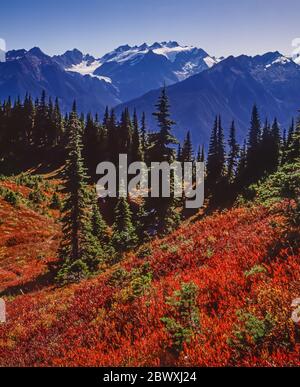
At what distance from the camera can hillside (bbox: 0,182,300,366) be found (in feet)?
23.9

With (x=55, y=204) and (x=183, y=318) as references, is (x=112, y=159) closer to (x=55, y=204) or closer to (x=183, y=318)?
(x=55, y=204)

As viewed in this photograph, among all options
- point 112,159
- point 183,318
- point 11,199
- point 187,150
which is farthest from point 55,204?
point 183,318

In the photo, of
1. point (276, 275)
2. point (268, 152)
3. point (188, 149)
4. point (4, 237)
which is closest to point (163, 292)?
point (276, 275)

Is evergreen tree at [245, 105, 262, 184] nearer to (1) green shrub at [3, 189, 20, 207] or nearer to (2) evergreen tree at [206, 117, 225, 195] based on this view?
(2) evergreen tree at [206, 117, 225, 195]

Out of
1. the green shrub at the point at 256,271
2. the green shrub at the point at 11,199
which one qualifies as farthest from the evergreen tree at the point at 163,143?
the green shrub at the point at 256,271

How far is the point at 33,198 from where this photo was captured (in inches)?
2418

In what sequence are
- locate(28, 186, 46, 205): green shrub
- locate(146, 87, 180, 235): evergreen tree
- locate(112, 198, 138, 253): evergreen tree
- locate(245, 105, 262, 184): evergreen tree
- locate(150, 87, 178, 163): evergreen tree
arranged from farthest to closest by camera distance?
1. locate(245, 105, 262, 184): evergreen tree
2. locate(28, 186, 46, 205): green shrub
3. locate(150, 87, 178, 163): evergreen tree
4. locate(146, 87, 180, 235): evergreen tree
5. locate(112, 198, 138, 253): evergreen tree

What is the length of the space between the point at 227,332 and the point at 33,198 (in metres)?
57.2

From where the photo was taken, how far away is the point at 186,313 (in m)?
8.83

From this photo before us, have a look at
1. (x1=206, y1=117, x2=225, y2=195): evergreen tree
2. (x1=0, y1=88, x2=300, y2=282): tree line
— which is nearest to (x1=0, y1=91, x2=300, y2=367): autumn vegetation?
(x1=0, y1=88, x2=300, y2=282): tree line

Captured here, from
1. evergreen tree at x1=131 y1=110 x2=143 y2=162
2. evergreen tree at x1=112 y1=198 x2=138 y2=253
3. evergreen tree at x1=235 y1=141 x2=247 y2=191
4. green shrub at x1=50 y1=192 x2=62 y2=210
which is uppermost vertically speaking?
evergreen tree at x1=131 y1=110 x2=143 y2=162

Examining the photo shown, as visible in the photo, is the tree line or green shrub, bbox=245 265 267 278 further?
the tree line

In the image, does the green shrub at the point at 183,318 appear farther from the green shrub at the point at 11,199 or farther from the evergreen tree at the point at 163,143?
the green shrub at the point at 11,199
